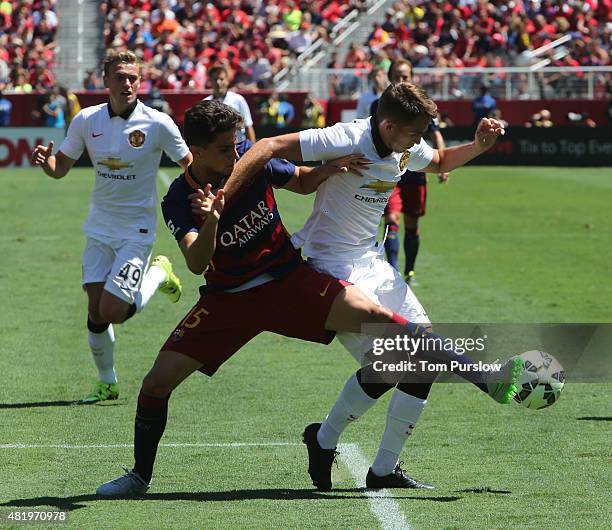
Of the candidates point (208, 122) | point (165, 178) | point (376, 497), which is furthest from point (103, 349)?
point (165, 178)

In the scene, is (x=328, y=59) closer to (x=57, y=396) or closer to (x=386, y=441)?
(x=57, y=396)

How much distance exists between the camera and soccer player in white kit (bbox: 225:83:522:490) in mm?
6445

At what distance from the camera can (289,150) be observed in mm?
6402

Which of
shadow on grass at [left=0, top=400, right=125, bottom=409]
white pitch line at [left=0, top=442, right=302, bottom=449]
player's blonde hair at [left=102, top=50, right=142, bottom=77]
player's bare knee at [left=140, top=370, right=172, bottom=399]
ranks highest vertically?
player's blonde hair at [left=102, top=50, right=142, bottom=77]

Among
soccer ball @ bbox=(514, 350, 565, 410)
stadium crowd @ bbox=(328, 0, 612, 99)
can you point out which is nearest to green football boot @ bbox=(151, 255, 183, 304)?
soccer ball @ bbox=(514, 350, 565, 410)

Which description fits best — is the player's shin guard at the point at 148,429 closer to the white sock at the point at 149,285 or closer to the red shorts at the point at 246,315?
the red shorts at the point at 246,315

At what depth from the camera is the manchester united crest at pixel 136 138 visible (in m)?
9.02

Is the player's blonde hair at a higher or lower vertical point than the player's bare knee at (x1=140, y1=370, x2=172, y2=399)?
higher

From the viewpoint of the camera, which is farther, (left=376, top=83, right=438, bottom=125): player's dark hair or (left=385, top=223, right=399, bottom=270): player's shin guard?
(left=385, top=223, right=399, bottom=270): player's shin guard

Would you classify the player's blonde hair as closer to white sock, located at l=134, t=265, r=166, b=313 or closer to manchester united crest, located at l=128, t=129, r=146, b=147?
manchester united crest, located at l=128, t=129, r=146, b=147

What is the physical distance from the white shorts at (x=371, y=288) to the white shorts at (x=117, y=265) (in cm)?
240

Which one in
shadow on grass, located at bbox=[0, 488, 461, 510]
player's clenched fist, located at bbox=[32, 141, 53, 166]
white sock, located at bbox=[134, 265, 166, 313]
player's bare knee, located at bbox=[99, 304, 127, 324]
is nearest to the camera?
shadow on grass, located at bbox=[0, 488, 461, 510]

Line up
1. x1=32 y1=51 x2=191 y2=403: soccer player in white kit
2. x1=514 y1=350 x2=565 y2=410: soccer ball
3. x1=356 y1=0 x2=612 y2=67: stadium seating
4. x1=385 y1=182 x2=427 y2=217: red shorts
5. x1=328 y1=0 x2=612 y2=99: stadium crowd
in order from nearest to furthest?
x1=514 y1=350 x2=565 y2=410: soccer ball < x1=32 y1=51 x2=191 y2=403: soccer player in white kit < x1=385 y1=182 x2=427 y2=217: red shorts < x1=328 y1=0 x2=612 y2=99: stadium crowd < x1=356 y1=0 x2=612 y2=67: stadium seating

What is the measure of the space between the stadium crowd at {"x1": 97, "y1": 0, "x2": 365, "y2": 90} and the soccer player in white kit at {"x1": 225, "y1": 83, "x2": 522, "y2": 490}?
97.9 ft
